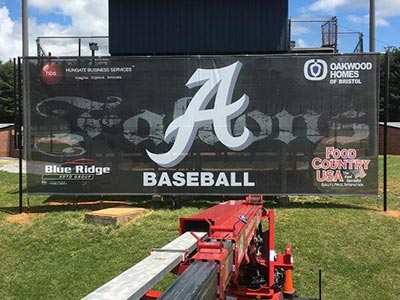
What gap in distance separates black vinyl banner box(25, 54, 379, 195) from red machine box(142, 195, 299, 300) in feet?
14.5

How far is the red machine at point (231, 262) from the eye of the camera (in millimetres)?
2131

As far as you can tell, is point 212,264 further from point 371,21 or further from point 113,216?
point 371,21

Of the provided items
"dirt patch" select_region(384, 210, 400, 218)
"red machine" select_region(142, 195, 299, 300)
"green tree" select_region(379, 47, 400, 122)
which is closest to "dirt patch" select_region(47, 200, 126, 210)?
"dirt patch" select_region(384, 210, 400, 218)

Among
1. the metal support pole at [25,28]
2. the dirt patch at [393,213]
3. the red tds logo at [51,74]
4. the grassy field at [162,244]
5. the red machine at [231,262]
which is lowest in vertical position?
the grassy field at [162,244]

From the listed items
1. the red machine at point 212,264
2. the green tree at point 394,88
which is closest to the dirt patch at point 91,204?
the red machine at point 212,264

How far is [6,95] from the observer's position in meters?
50.4

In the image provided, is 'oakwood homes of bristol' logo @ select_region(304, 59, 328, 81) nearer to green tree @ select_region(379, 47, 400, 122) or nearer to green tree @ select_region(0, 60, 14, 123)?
green tree @ select_region(379, 47, 400, 122)

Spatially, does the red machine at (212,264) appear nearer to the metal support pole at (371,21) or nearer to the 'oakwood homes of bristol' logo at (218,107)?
the 'oakwood homes of bristol' logo at (218,107)

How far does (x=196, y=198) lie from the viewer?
1009 cm

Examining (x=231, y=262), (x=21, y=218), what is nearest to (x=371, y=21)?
(x=21, y=218)

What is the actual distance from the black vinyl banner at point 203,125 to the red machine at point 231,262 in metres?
4.42

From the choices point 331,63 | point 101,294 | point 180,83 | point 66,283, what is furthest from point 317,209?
point 101,294

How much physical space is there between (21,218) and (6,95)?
45.2 m

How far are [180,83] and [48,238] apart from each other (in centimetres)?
366
